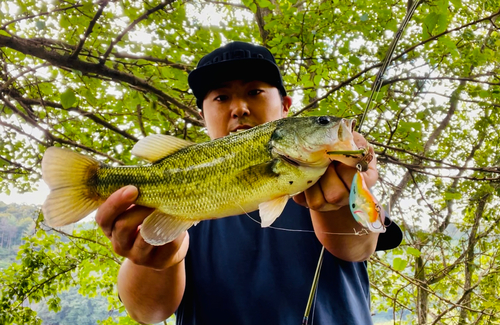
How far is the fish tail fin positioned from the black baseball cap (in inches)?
37.0

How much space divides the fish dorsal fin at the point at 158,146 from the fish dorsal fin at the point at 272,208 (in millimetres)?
576

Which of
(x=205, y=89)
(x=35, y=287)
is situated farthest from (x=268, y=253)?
(x=35, y=287)

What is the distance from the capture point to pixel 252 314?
171cm

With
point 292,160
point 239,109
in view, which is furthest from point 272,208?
point 239,109

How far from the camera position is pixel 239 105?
1.97 m

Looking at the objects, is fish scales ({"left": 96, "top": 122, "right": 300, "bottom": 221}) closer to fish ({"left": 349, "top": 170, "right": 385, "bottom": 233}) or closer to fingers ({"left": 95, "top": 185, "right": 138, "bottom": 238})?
fingers ({"left": 95, "top": 185, "right": 138, "bottom": 238})

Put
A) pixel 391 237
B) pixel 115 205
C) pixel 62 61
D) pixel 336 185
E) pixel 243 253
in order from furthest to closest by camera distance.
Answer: pixel 62 61
pixel 243 253
pixel 391 237
pixel 115 205
pixel 336 185

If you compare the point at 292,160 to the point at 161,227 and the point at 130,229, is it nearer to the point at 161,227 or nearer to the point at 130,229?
the point at 161,227

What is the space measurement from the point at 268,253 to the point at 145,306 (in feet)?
2.84

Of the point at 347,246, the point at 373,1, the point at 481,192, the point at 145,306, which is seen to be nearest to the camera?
the point at 347,246

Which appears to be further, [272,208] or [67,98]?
[67,98]

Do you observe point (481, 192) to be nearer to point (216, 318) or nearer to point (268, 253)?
point (268, 253)

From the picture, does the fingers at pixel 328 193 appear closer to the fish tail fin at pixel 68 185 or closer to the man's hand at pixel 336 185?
the man's hand at pixel 336 185

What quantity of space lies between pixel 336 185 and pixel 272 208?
0.32 m
